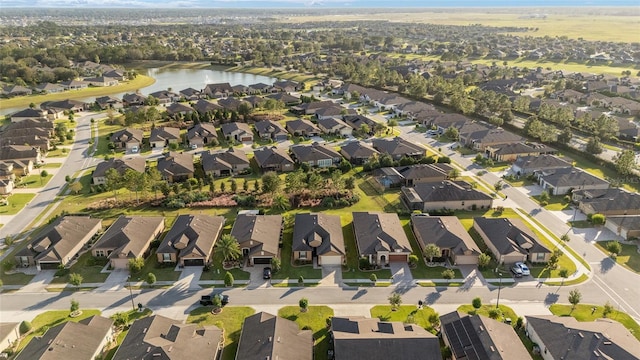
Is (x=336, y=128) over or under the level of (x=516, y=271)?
over

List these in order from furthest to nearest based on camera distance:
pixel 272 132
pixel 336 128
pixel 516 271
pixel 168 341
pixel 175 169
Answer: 1. pixel 336 128
2. pixel 272 132
3. pixel 175 169
4. pixel 516 271
5. pixel 168 341

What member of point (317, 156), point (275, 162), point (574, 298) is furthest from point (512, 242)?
point (275, 162)

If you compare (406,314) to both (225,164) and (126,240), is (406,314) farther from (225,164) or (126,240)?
(225,164)

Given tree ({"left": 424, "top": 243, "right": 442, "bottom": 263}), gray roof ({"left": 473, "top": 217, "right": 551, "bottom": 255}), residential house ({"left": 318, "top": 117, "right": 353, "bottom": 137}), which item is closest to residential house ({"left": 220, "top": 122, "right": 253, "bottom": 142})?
residential house ({"left": 318, "top": 117, "right": 353, "bottom": 137})

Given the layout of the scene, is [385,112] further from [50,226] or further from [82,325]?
[82,325]

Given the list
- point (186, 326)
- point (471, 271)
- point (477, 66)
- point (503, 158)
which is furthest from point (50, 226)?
point (477, 66)

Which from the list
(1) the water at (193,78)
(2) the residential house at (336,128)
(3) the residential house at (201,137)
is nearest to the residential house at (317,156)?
(2) the residential house at (336,128)

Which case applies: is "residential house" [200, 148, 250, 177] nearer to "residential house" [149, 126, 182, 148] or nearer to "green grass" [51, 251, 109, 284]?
"residential house" [149, 126, 182, 148]
